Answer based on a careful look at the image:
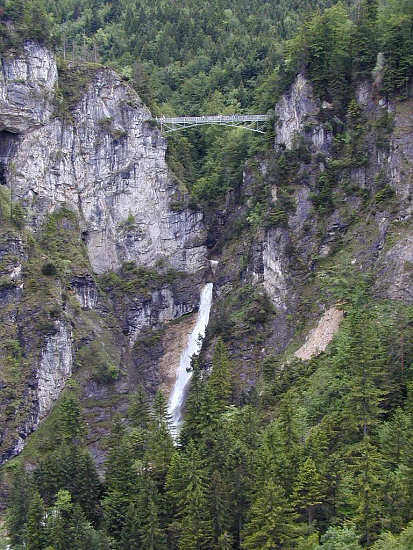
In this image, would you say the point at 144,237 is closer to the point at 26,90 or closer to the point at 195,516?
the point at 26,90

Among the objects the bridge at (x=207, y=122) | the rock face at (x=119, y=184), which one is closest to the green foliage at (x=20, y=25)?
the rock face at (x=119, y=184)

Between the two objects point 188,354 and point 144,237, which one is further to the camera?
point 144,237

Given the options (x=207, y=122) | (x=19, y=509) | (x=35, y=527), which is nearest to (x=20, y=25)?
(x=207, y=122)

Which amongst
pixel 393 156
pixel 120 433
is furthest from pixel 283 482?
pixel 393 156

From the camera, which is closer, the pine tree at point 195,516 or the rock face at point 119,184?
the pine tree at point 195,516

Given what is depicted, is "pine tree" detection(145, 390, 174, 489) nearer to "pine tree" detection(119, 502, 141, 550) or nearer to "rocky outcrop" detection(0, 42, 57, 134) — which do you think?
"pine tree" detection(119, 502, 141, 550)

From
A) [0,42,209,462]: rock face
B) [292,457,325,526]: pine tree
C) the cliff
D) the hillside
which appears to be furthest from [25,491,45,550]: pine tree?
[0,42,209,462]: rock face

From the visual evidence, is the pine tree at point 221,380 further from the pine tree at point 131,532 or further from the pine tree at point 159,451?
the pine tree at point 131,532
